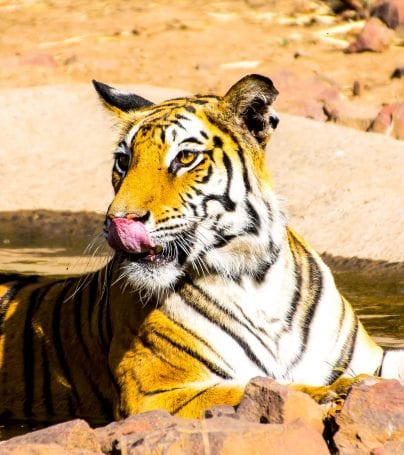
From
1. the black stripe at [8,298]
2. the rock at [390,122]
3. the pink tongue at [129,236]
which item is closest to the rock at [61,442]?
the pink tongue at [129,236]

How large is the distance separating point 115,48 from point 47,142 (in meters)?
4.45

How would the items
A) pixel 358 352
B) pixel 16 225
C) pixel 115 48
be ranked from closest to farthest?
pixel 358 352 < pixel 16 225 < pixel 115 48

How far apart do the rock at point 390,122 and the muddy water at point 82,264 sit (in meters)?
2.80

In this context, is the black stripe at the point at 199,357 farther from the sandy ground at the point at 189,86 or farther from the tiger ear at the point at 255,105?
the sandy ground at the point at 189,86

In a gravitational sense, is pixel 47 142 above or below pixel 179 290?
below

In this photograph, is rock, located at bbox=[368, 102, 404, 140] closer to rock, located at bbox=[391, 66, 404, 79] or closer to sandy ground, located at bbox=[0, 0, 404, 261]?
sandy ground, located at bbox=[0, 0, 404, 261]

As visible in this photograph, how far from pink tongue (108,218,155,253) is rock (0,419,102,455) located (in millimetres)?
918

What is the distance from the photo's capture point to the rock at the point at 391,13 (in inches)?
634

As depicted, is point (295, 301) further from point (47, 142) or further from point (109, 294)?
point (47, 142)

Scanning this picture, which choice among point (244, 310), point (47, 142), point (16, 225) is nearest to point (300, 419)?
point (244, 310)

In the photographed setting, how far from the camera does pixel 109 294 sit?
5250mm

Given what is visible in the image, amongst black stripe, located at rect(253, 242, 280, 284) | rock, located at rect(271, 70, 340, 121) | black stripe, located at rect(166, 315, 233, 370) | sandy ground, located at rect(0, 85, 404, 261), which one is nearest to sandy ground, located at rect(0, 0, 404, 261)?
sandy ground, located at rect(0, 85, 404, 261)

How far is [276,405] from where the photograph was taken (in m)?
3.80

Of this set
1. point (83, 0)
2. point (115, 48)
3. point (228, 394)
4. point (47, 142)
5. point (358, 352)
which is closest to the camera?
point (228, 394)
